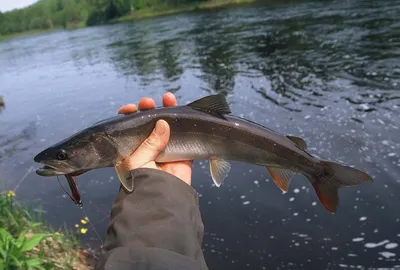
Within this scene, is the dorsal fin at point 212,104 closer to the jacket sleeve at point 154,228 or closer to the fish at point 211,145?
the fish at point 211,145

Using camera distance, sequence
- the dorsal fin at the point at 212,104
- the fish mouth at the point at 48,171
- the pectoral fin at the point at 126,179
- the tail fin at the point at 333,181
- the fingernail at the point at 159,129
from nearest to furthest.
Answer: the pectoral fin at the point at 126,179
the fish mouth at the point at 48,171
the tail fin at the point at 333,181
the fingernail at the point at 159,129
the dorsal fin at the point at 212,104

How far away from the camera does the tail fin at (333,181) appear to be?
10.4ft

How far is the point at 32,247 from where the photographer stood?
408cm

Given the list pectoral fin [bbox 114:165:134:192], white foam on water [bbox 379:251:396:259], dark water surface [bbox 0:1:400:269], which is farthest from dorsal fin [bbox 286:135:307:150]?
white foam on water [bbox 379:251:396:259]

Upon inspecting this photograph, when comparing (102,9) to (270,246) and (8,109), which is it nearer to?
(8,109)

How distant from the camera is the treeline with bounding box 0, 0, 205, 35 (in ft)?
281

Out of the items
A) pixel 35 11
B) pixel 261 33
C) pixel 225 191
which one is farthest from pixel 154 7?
pixel 35 11

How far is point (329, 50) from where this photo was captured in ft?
53.7

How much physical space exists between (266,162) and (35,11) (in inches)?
6753

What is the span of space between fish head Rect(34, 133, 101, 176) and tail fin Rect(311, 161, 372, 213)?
2.02 meters

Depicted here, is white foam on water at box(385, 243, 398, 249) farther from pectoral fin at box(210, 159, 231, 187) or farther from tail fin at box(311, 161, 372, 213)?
pectoral fin at box(210, 159, 231, 187)

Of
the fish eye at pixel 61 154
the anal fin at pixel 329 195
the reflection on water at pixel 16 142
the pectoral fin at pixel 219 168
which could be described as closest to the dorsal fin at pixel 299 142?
the anal fin at pixel 329 195

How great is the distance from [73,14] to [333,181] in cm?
13434

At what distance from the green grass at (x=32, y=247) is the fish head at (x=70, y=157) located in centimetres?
136
